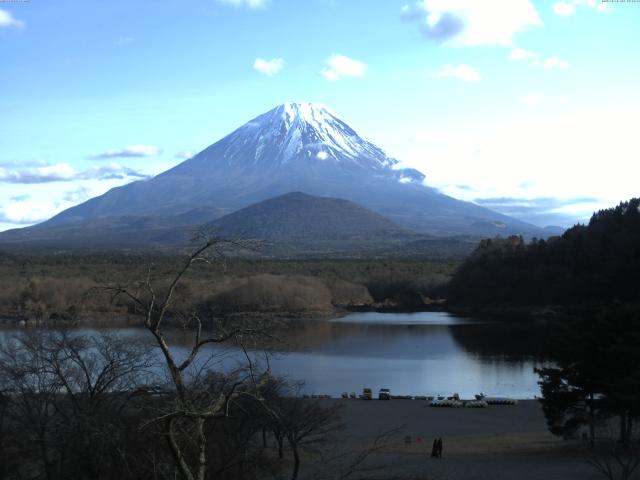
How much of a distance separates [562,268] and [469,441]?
39690mm

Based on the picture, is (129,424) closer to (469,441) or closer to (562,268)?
(469,441)

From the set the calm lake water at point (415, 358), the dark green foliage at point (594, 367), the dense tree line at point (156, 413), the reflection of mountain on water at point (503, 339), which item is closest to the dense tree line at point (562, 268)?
the reflection of mountain on water at point (503, 339)

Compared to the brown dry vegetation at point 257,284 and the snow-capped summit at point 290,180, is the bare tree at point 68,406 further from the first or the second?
the snow-capped summit at point 290,180

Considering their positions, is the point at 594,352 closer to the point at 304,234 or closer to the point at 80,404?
the point at 80,404

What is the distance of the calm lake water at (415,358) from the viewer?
82.8 ft

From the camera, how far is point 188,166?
182 meters

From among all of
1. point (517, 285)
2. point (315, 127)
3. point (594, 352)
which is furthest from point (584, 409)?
point (315, 127)

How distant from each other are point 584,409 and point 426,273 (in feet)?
181

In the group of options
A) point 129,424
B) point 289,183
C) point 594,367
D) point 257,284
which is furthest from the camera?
point 289,183

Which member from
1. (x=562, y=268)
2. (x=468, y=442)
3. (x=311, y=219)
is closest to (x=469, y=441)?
(x=468, y=442)

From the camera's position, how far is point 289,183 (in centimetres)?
16162

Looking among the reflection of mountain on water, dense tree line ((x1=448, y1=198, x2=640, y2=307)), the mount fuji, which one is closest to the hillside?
the mount fuji

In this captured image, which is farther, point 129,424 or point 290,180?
point 290,180

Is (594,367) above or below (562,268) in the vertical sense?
below
